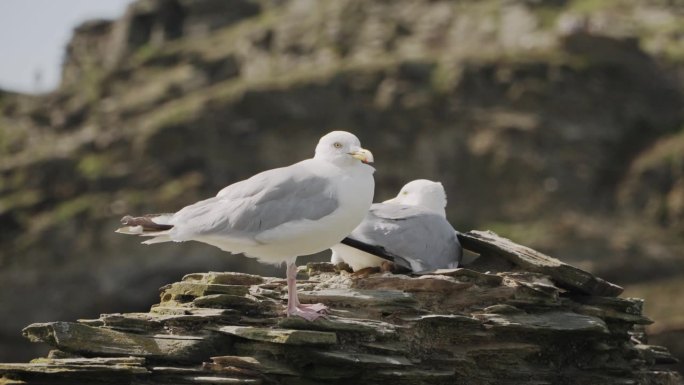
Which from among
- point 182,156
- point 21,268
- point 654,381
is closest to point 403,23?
point 182,156

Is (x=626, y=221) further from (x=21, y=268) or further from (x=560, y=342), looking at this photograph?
(x=560, y=342)

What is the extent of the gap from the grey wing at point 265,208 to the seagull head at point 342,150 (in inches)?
11.3

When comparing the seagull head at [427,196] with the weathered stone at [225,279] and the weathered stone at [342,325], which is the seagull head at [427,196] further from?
the weathered stone at [342,325]

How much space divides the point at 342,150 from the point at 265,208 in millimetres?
986

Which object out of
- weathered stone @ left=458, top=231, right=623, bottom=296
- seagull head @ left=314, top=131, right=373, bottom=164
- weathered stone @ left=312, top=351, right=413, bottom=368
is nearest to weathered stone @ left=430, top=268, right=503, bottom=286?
weathered stone @ left=458, top=231, right=623, bottom=296

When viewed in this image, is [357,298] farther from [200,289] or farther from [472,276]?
[200,289]

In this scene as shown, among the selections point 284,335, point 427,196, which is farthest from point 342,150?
point 427,196

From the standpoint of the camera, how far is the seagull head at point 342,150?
38.9 ft

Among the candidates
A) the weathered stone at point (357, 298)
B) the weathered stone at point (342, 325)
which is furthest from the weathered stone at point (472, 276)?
the weathered stone at point (342, 325)

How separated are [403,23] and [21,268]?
70.9 feet

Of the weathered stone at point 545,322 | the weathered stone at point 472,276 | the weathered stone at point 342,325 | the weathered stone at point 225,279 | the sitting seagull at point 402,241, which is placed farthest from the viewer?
the sitting seagull at point 402,241

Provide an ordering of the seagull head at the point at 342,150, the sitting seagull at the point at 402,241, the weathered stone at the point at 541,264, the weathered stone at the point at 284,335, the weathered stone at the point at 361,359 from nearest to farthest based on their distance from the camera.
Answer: the weathered stone at the point at 284,335 < the weathered stone at the point at 361,359 < the seagull head at the point at 342,150 < the sitting seagull at the point at 402,241 < the weathered stone at the point at 541,264

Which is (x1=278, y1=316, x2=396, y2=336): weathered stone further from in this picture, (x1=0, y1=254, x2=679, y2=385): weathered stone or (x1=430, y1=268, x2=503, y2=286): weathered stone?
(x1=430, y1=268, x2=503, y2=286): weathered stone

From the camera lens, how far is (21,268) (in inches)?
1597
